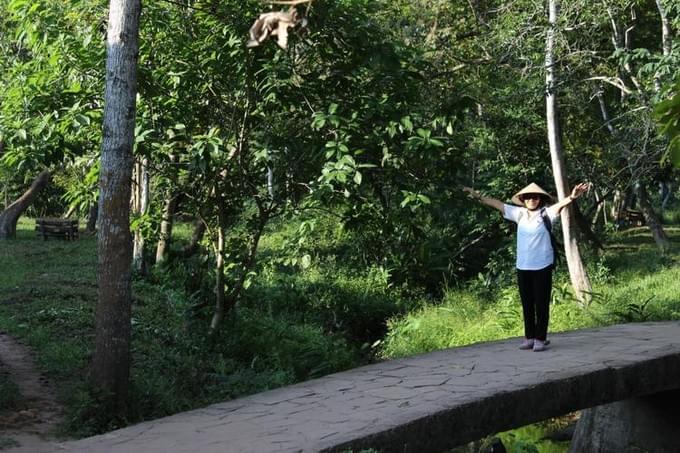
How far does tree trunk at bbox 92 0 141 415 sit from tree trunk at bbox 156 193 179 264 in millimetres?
3447

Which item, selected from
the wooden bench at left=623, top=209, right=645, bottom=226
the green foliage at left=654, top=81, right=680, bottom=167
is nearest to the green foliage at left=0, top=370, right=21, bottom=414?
the green foliage at left=654, top=81, right=680, bottom=167

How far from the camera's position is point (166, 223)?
455 inches

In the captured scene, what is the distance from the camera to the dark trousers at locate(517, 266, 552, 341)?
27.5 feet

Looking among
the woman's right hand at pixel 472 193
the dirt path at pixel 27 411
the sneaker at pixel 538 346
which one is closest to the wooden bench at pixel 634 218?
the woman's right hand at pixel 472 193

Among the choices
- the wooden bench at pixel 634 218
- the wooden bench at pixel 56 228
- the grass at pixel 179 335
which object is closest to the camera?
the grass at pixel 179 335

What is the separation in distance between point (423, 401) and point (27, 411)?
10.6 ft

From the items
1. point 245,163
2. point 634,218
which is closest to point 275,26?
point 245,163

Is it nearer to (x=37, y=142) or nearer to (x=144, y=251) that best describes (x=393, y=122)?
(x=37, y=142)

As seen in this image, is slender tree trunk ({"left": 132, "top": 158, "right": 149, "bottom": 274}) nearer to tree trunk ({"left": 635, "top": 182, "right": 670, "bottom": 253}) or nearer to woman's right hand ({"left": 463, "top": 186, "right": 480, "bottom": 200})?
woman's right hand ({"left": 463, "top": 186, "right": 480, "bottom": 200})

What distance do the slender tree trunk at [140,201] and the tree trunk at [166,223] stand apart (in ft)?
0.84

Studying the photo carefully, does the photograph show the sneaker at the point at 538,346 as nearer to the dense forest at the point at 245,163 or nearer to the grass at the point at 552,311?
the dense forest at the point at 245,163

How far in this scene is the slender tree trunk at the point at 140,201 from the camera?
36.1 ft

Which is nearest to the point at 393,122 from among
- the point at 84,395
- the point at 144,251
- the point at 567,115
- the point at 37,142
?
the point at 37,142

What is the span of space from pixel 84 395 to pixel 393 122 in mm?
4213
